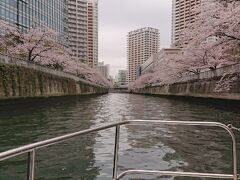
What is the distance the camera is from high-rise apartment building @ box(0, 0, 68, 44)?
67706mm

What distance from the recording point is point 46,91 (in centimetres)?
4225

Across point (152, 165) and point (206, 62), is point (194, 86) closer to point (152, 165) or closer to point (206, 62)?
point (206, 62)

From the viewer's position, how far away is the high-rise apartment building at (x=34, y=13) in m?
67.7

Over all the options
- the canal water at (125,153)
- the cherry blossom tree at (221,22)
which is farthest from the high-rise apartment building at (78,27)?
the canal water at (125,153)

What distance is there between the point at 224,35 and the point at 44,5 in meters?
71.7

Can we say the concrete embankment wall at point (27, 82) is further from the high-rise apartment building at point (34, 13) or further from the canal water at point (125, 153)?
the canal water at point (125, 153)

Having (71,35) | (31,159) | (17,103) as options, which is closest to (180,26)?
A: (17,103)

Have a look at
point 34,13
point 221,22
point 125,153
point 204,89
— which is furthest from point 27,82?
point 34,13

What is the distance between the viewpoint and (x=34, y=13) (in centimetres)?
8150

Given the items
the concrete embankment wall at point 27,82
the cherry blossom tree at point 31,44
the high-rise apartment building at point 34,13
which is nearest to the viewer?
the concrete embankment wall at point 27,82

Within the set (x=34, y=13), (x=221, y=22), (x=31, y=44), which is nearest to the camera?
(x=221, y=22)

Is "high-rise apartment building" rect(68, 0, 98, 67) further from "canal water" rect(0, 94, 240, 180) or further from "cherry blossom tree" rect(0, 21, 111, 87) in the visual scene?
"canal water" rect(0, 94, 240, 180)

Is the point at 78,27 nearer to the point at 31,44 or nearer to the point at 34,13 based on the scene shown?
the point at 34,13

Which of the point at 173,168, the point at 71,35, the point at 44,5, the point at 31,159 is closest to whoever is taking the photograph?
the point at 31,159
